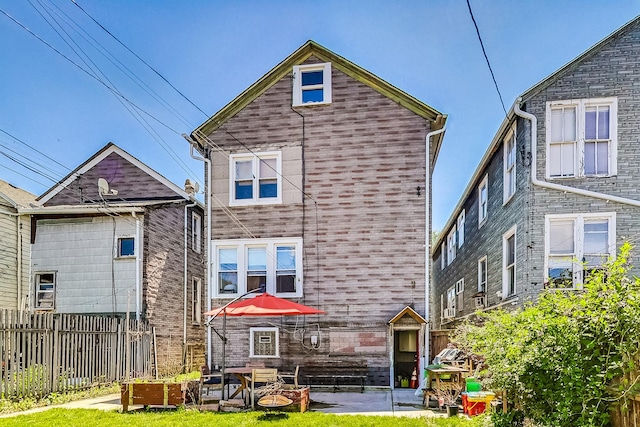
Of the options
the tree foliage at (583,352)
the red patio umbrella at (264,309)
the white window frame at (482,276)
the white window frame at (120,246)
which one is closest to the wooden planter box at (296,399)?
the red patio umbrella at (264,309)

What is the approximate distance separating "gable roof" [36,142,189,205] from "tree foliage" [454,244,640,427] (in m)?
15.0

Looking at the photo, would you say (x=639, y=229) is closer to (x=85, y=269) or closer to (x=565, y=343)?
(x=565, y=343)

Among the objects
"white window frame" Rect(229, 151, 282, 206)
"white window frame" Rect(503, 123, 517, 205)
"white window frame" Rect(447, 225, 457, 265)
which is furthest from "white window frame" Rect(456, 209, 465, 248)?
"white window frame" Rect(229, 151, 282, 206)

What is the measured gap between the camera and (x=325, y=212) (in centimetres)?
1330

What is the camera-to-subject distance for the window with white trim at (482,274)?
47.7 feet

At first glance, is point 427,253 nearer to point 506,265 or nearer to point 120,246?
point 506,265

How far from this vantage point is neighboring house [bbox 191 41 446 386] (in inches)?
502

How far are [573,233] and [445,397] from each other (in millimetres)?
Answer: 4497

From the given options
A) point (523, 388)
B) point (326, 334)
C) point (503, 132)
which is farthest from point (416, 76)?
point (523, 388)

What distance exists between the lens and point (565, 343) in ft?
16.3

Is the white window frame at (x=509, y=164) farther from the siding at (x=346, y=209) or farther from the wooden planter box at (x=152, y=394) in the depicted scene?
the wooden planter box at (x=152, y=394)

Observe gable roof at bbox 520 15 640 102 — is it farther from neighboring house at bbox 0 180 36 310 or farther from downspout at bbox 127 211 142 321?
neighboring house at bbox 0 180 36 310

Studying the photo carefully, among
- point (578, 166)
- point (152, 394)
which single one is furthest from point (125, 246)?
point (578, 166)

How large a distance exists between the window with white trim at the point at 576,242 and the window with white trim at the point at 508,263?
42.6 inches
